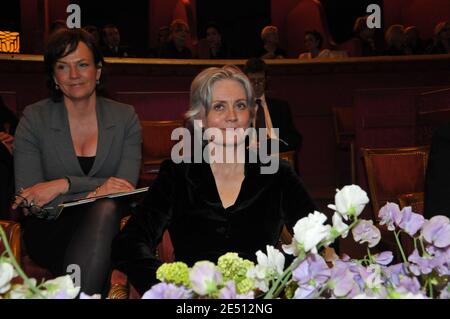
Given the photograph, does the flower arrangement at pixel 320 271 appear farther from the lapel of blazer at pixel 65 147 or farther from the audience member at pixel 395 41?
the audience member at pixel 395 41

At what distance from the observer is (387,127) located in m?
5.23

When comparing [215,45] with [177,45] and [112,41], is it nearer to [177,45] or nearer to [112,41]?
[177,45]

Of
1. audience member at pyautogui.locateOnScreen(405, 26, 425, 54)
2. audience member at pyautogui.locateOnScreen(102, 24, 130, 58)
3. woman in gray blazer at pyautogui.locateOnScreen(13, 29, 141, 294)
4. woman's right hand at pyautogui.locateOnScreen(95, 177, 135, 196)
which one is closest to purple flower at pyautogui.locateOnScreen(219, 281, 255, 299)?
woman in gray blazer at pyautogui.locateOnScreen(13, 29, 141, 294)

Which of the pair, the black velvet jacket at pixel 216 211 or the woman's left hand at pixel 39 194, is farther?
the woman's left hand at pixel 39 194

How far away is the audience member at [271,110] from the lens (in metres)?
4.34

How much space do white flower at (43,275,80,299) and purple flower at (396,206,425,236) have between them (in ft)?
1.37

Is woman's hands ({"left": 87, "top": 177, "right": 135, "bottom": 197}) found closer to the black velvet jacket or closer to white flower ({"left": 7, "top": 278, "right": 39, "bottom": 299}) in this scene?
the black velvet jacket

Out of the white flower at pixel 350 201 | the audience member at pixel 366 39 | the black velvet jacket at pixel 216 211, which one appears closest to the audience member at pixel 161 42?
the audience member at pixel 366 39

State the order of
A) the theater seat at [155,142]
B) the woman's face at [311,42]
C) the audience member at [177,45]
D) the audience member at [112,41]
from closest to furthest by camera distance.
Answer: the theater seat at [155,142] → the audience member at [112,41] → the audience member at [177,45] → the woman's face at [311,42]

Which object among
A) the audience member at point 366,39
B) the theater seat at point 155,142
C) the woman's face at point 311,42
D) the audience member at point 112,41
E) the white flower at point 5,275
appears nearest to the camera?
the white flower at point 5,275

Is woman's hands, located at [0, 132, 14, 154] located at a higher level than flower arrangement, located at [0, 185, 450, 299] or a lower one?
higher

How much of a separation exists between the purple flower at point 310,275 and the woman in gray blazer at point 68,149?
53.5 inches

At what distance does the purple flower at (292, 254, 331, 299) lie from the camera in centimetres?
71
